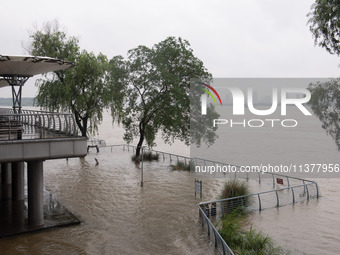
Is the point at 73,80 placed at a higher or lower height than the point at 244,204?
higher

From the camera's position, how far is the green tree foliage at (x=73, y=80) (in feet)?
94.4

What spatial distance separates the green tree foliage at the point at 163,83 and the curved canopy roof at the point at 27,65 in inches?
570

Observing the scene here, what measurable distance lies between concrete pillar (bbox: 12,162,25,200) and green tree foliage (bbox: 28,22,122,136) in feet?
45.6

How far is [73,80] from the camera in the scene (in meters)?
29.0

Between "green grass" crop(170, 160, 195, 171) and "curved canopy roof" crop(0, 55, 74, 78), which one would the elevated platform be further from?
"green grass" crop(170, 160, 195, 171)

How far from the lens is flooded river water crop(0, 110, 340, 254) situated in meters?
10.9

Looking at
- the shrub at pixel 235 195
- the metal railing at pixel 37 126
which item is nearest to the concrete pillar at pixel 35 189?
the metal railing at pixel 37 126

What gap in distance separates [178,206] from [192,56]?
610 inches

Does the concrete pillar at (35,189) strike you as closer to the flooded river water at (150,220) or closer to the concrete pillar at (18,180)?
the flooded river water at (150,220)

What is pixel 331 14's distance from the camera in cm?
940

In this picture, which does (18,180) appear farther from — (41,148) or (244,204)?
(244,204)

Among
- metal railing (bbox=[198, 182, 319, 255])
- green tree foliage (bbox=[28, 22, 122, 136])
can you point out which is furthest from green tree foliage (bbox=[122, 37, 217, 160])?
metal railing (bbox=[198, 182, 319, 255])

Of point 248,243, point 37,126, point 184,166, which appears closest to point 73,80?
point 184,166

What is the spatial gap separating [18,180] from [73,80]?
50.5 feet
